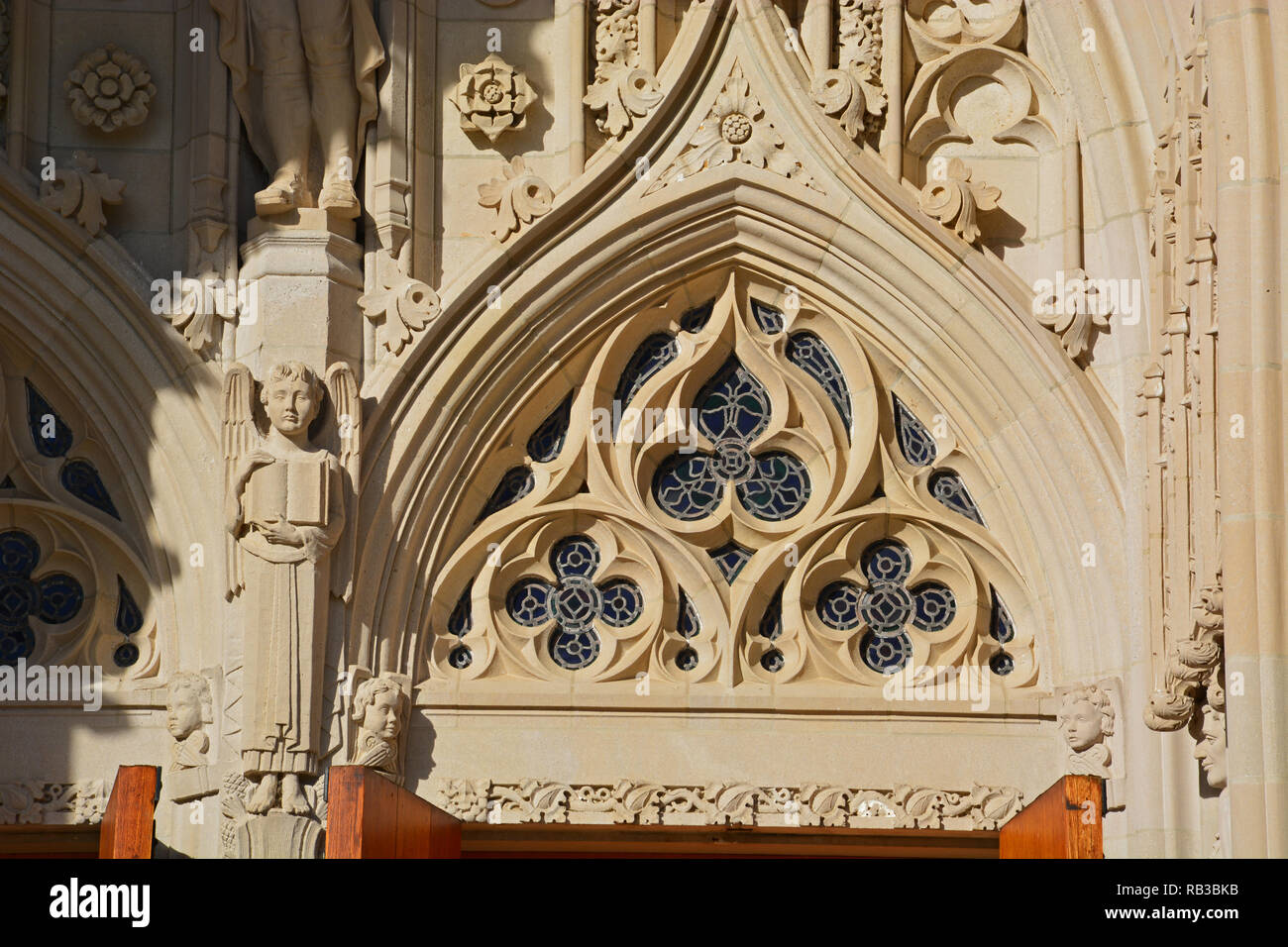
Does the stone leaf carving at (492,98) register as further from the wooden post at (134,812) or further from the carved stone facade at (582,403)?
the wooden post at (134,812)

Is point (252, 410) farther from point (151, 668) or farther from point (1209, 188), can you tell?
point (1209, 188)

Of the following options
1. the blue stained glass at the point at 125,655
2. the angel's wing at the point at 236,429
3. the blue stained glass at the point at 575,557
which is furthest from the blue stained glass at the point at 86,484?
the blue stained glass at the point at 575,557

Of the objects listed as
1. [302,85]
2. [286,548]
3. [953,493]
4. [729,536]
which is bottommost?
[286,548]

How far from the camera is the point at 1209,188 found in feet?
30.5

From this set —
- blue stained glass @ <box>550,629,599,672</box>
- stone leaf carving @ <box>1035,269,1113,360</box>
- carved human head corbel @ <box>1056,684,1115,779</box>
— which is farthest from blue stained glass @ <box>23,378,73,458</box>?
carved human head corbel @ <box>1056,684,1115,779</box>

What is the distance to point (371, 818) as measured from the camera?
800 centimetres

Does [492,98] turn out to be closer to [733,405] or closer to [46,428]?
[733,405]

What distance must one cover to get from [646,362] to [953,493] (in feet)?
4.51

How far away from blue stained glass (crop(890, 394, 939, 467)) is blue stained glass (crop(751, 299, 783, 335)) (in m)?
0.56

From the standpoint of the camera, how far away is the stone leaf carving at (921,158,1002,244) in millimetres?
10766

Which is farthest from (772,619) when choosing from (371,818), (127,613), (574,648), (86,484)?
(371,818)

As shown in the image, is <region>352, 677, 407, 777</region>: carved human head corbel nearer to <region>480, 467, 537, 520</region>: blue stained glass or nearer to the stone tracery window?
the stone tracery window
